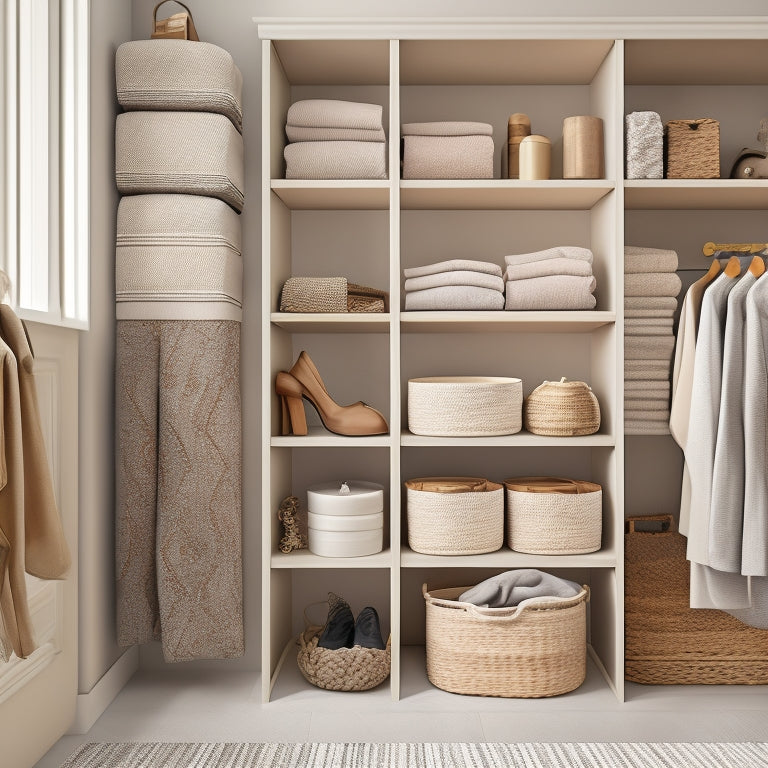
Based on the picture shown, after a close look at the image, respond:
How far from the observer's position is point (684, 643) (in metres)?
2.30

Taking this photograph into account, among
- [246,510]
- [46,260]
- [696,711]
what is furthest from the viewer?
[246,510]

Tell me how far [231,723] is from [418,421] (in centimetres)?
102

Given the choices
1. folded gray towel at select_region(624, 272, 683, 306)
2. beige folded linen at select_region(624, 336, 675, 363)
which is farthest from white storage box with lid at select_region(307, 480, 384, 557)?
folded gray towel at select_region(624, 272, 683, 306)

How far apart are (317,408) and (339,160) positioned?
2.50 feet

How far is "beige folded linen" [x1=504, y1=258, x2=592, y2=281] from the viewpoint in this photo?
224 cm

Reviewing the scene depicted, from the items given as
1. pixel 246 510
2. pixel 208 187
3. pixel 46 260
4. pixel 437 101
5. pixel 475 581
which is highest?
pixel 437 101

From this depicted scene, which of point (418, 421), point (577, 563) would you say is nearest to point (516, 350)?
point (418, 421)

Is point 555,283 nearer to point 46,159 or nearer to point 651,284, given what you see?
point 651,284

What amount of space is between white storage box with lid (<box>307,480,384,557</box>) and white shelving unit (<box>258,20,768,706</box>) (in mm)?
50

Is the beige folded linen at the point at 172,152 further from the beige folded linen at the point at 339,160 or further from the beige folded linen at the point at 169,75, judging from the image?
the beige folded linen at the point at 339,160

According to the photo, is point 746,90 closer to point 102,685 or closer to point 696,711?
point 696,711

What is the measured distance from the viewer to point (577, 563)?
2.20 metres

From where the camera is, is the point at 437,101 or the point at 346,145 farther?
the point at 437,101

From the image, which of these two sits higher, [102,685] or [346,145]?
[346,145]
